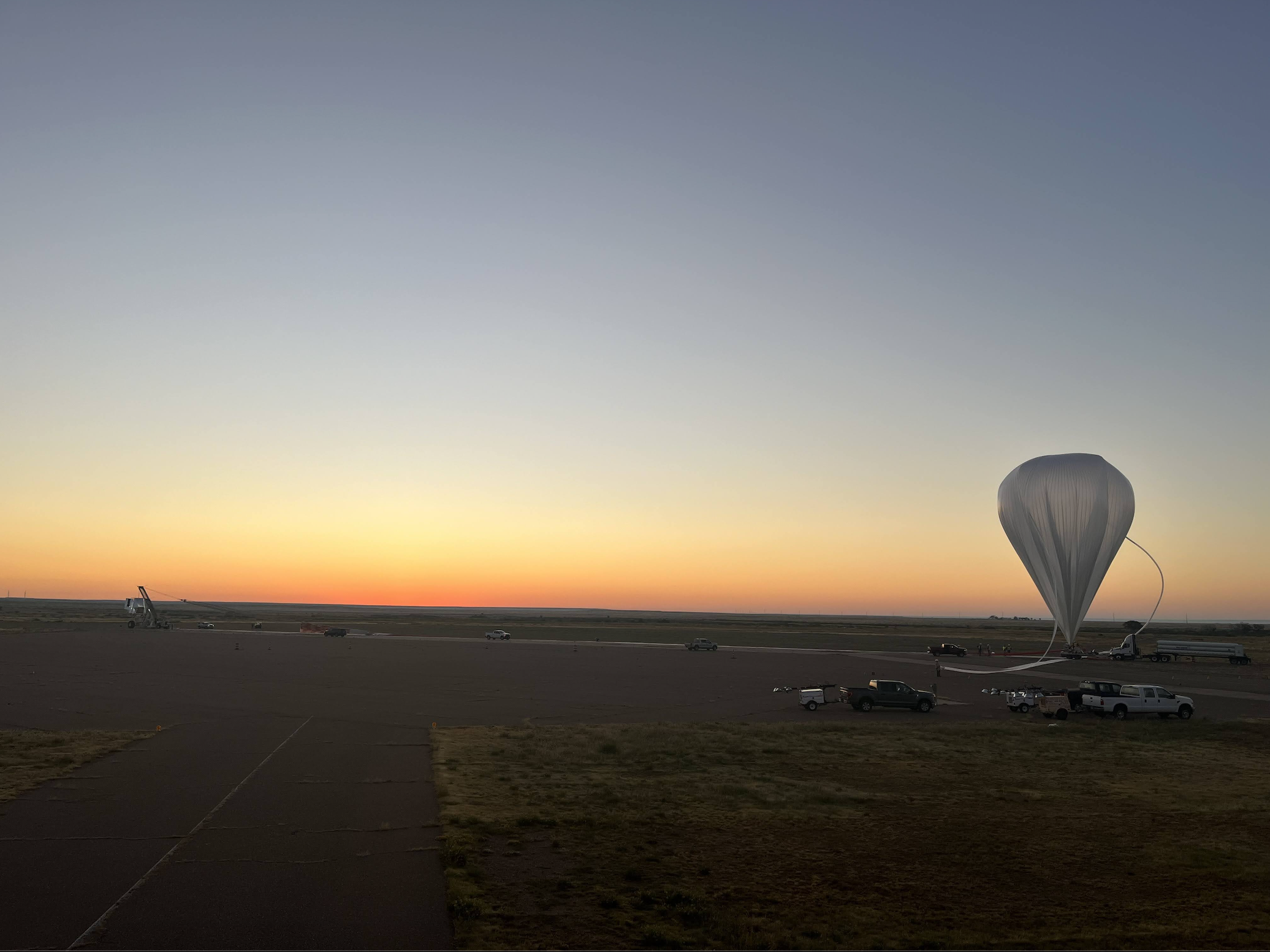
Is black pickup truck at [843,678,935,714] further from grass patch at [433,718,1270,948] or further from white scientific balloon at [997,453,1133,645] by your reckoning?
white scientific balloon at [997,453,1133,645]

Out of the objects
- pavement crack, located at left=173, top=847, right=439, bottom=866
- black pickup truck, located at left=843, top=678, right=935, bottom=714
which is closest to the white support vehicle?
black pickup truck, located at left=843, top=678, right=935, bottom=714

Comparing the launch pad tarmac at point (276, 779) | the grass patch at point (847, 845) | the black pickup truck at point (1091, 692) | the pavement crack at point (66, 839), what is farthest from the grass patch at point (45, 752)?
the black pickup truck at point (1091, 692)

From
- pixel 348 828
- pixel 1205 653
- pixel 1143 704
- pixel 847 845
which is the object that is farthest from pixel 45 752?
pixel 1205 653

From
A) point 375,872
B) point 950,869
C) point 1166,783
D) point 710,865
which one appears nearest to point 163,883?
point 375,872

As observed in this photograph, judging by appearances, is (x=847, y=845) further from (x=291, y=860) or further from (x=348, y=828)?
(x=291, y=860)

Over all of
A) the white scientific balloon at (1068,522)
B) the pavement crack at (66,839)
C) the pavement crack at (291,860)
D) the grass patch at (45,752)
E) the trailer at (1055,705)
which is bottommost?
the trailer at (1055,705)

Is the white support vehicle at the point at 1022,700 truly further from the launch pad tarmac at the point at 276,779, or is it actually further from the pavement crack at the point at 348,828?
the pavement crack at the point at 348,828
